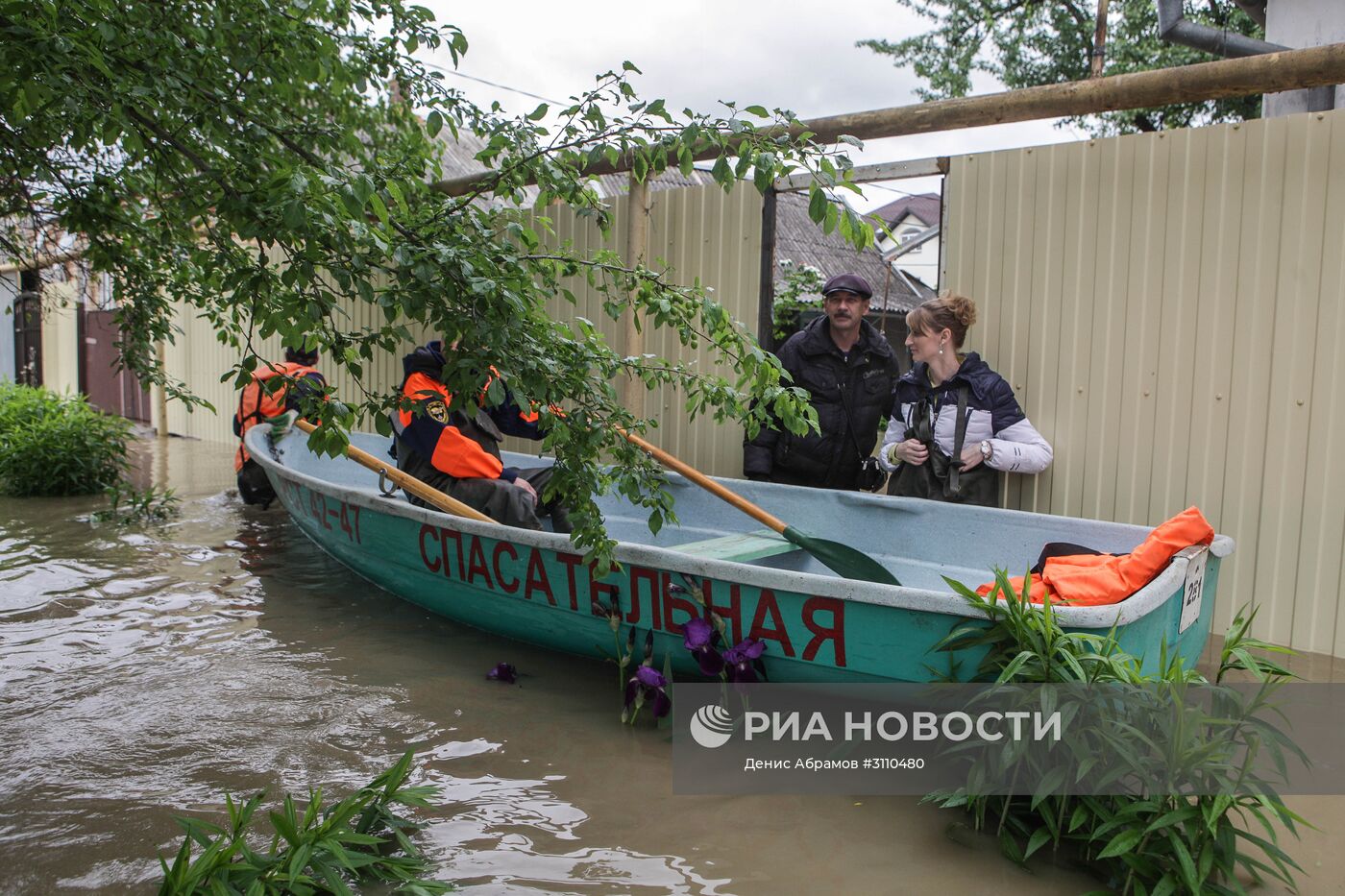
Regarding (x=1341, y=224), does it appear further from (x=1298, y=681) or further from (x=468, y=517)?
(x=468, y=517)

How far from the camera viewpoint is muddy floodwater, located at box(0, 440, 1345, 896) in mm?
2750

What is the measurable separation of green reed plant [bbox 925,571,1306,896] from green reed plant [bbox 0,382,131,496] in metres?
8.60

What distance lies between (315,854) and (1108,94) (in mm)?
4298

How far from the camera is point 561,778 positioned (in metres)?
3.34

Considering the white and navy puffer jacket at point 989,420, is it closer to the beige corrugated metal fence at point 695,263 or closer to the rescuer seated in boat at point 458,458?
the beige corrugated metal fence at point 695,263

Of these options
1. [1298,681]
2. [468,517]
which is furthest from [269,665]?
[1298,681]

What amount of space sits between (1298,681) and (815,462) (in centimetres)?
235

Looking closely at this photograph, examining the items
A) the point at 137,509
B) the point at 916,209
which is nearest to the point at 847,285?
the point at 137,509

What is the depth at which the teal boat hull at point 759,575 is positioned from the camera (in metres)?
3.20

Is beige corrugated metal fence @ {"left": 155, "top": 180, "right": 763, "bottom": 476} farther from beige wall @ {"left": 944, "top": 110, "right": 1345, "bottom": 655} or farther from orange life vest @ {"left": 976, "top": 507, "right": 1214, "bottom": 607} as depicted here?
orange life vest @ {"left": 976, "top": 507, "right": 1214, "bottom": 607}

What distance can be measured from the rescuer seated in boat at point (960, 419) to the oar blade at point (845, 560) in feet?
1.91

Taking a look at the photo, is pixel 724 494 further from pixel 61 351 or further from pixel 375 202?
pixel 61 351

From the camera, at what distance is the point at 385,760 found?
3.46 m

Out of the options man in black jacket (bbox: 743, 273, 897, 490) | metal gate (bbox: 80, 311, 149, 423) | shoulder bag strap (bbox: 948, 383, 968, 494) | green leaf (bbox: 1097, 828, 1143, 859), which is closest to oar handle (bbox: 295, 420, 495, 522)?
man in black jacket (bbox: 743, 273, 897, 490)
